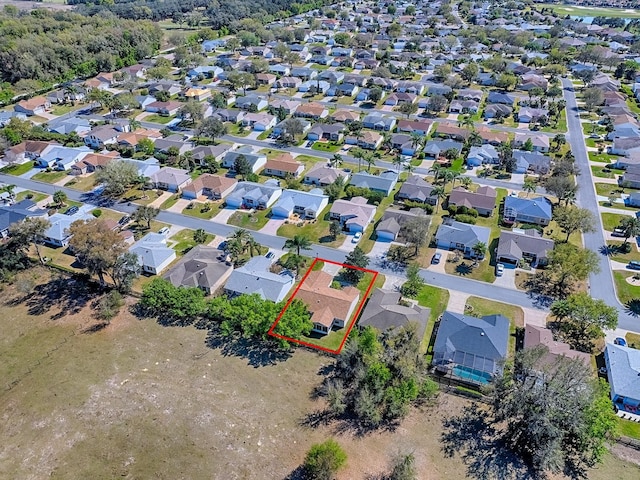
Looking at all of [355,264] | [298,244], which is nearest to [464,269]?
[355,264]

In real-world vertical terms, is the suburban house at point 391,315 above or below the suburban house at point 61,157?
above

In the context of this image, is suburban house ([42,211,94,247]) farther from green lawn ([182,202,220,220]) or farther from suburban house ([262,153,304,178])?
suburban house ([262,153,304,178])

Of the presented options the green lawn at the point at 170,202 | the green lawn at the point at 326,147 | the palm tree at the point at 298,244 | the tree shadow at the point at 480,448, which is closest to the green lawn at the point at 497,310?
the tree shadow at the point at 480,448

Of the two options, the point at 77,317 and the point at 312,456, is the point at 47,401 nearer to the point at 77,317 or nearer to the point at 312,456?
the point at 77,317

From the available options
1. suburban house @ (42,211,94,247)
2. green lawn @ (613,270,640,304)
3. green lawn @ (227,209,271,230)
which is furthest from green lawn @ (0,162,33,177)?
green lawn @ (613,270,640,304)

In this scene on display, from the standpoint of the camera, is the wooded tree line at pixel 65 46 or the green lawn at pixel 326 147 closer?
the green lawn at pixel 326 147

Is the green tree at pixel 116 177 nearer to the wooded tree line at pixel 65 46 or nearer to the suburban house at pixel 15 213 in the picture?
the suburban house at pixel 15 213
